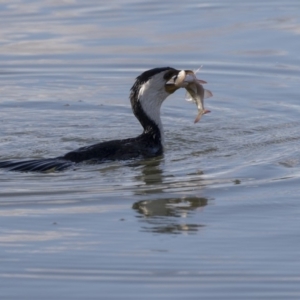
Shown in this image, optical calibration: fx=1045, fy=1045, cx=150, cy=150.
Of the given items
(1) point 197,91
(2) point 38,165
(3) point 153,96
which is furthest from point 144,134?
(2) point 38,165

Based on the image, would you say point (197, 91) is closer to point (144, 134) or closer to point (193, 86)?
point (193, 86)

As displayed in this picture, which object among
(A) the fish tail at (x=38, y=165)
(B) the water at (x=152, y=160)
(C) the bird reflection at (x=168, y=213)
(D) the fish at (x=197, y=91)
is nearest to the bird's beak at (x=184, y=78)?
(D) the fish at (x=197, y=91)

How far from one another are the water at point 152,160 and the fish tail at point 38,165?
0.49 ft

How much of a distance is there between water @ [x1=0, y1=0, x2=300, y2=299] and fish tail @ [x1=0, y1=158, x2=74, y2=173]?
15 centimetres

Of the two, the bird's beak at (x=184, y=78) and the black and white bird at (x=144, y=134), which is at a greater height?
the bird's beak at (x=184, y=78)

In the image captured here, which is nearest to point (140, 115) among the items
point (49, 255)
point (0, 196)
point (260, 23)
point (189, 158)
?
point (189, 158)

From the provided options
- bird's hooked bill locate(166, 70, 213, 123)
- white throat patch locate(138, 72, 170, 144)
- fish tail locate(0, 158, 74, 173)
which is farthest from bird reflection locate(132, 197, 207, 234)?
white throat patch locate(138, 72, 170, 144)

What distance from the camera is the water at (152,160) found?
748 centimetres

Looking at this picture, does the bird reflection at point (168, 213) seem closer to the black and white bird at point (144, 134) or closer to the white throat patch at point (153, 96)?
the black and white bird at point (144, 134)

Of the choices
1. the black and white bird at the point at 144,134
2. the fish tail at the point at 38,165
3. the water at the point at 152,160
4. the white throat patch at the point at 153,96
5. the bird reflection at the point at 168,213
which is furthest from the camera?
the white throat patch at the point at 153,96

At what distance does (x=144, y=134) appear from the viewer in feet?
39.1

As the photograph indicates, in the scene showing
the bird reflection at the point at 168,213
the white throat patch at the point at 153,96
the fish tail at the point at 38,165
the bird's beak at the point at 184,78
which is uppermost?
the bird's beak at the point at 184,78

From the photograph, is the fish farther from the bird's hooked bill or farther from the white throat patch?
the white throat patch

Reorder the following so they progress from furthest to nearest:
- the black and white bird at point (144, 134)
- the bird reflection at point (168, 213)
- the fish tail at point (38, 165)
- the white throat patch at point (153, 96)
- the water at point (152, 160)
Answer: the white throat patch at point (153, 96) < the black and white bird at point (144, 134) < the fish tail at point (38, 165) < the bird reflection at point (168, 213) < the water at point (152, 160)
